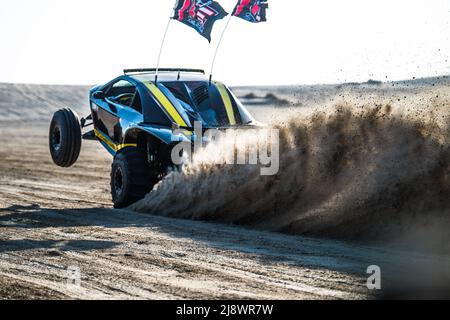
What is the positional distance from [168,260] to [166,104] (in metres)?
4.18

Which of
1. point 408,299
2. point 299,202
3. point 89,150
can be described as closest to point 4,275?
point 408,299

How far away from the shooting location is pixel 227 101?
11.3 m

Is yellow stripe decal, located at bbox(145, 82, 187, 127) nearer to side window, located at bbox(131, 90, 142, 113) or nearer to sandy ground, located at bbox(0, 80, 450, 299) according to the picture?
side window, located at bbox(131, 90, 142, 113)

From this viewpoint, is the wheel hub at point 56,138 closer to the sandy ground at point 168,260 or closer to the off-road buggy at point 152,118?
the off-road buggy at point 152,118

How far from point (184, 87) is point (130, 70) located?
4.22 feet

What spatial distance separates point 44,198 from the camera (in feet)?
41.0

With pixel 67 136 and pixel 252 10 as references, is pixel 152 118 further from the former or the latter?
pixel 252 10

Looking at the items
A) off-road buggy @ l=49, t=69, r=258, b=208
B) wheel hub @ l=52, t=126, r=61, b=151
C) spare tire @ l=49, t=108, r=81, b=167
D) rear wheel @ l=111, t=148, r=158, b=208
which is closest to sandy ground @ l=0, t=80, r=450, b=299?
rear wheel @ l=111, t=148, r=158, b=208

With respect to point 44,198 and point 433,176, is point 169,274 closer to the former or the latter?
point 433,176

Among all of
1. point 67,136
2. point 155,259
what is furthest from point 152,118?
point 155,259

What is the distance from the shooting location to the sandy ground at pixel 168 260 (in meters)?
5.78

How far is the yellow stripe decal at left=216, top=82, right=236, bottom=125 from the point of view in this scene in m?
11.1

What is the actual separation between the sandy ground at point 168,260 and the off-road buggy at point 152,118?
573mm

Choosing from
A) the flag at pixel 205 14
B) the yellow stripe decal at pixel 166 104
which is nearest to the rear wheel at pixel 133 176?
the yellow stripe decal at pixel 166 104
